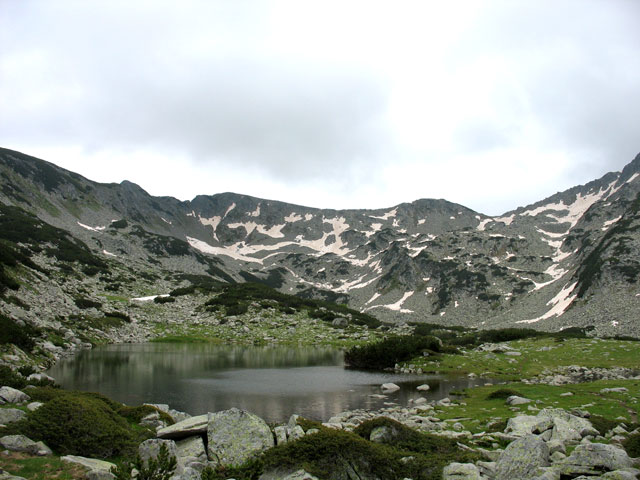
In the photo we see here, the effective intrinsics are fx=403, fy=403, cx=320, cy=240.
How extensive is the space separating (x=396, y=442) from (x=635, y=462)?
306 inches

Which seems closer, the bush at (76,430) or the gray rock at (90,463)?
the gray rock at (90,463)

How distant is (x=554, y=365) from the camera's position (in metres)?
51.0

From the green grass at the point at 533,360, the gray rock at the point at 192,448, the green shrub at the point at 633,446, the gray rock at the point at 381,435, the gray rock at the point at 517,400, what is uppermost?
the green shrub at the point at 633,446

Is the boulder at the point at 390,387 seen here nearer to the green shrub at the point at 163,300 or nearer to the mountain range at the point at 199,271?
the mountain range at the point at 199,271

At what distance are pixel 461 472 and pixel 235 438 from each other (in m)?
7.90

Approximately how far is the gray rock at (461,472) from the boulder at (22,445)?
13068 millimetres

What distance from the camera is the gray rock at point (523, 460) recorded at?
40.4 ft

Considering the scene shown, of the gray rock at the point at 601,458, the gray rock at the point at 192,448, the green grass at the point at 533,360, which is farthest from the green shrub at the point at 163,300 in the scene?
the gray rock at the point at 601,458

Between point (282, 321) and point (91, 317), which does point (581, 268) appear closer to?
point (282, 321)

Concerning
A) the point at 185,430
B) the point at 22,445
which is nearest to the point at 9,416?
the point at 22,445

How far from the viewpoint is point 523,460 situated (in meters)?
12.7

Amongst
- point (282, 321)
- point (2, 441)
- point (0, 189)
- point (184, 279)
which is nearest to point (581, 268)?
point (282, 321)

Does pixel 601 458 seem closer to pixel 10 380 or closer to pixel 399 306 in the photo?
pixel 10 380

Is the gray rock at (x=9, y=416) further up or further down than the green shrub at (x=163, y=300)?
further up
